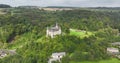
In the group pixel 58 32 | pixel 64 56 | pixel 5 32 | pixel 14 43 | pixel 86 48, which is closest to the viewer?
pixel 64 56

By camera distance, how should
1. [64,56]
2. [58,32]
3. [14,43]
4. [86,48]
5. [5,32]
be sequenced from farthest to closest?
[5,32]
[14,43]
[58,32]
[86,48]
[64,56]

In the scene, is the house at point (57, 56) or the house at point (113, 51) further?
the house at point (113, 51)

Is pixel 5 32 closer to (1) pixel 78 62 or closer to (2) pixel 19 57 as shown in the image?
(2) pixel 19 57

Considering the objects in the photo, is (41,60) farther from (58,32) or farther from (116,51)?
(116,51)

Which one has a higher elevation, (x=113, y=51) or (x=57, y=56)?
(x=57, y=56)

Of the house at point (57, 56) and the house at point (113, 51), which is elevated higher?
the house at point (57, 56)

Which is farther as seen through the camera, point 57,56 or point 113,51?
point 113,51

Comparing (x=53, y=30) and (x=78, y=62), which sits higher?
(x=53, y=30)

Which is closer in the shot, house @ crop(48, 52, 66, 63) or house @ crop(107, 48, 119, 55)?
house @ crop(48, 52, 66, 63)

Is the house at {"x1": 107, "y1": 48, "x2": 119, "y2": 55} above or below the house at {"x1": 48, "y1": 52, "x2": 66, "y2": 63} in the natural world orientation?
below

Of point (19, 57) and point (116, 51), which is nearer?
point (19, 57)

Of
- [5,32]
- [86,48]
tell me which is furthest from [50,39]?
[5,32]
